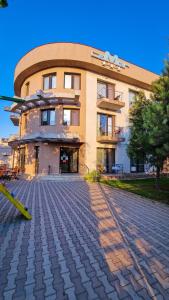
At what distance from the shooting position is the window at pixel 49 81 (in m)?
21.7

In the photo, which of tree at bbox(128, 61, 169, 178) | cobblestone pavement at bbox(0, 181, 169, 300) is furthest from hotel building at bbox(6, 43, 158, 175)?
cobblestone pavement at bbox(0, 181, 169, 300)

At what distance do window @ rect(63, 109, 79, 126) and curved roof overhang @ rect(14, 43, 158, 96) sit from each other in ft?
15.3

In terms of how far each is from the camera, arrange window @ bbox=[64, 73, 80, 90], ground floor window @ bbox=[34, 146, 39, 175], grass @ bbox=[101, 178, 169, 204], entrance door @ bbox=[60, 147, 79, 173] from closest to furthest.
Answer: grass @ bbox=[101, 178, 169, 204]
ground floor window @ bbox=[34, 146, 39, 175]
entrance door @ bbox=[60, 147, 79, 173]
window @ bbox=[64, 73, 80, 90]

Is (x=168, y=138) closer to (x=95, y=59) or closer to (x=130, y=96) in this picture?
(x=95, y=59)

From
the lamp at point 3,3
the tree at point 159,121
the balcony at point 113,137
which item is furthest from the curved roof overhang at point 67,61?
the lamp at point 3,3

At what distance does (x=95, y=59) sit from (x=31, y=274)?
20830mm

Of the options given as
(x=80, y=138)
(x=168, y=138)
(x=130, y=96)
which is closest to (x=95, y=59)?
(x=130, y=96)

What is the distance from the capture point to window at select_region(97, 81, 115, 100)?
22.5 metres

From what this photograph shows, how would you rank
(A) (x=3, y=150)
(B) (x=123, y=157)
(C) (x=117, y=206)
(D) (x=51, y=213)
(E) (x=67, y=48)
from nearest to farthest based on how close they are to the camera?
(D) (x=51, y=213) → (C) (x=117, y=206) → (E) (x=67, y=48) → (B) (x=123, y=157) → (A) (x=3, y=150)

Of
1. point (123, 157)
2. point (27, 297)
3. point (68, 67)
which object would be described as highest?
point (68, 67)

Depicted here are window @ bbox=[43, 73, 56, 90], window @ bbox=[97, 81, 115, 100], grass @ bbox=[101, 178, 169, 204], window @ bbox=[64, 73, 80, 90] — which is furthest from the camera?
window @ bbox=[97, 81, 115, 100]

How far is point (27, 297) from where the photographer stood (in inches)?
111

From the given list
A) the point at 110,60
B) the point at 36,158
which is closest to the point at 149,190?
the point at 36,158

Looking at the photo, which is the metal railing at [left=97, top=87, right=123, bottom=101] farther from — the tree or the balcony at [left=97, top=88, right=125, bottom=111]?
the tree
